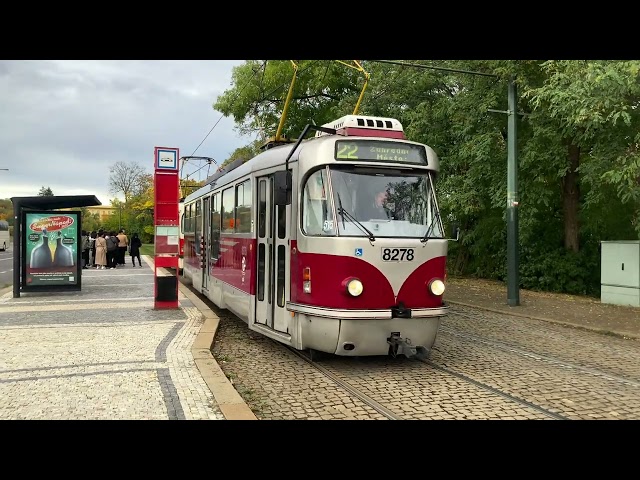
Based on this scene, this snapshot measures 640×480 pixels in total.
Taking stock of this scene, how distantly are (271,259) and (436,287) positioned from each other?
2418mm

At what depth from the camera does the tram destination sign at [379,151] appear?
7277 millimetres

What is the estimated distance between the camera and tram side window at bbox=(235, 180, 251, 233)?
930cm

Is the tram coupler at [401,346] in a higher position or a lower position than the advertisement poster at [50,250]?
lower

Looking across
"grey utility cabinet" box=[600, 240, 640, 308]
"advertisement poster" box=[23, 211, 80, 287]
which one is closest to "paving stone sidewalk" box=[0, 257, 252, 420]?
"advertisement poster" box=[23, 211, 80, 287]

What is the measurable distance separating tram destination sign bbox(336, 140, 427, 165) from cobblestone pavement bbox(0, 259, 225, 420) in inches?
129

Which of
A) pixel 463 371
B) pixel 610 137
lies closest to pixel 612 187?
pixel 610 137

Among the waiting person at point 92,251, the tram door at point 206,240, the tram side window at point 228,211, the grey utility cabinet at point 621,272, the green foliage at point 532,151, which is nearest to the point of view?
the tram side window at point 228,211

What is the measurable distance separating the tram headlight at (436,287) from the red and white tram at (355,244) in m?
0.01

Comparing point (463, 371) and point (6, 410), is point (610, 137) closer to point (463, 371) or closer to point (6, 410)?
point (463, 371)

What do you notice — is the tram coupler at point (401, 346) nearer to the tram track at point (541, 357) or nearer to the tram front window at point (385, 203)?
the tram front window at point (385, 203)

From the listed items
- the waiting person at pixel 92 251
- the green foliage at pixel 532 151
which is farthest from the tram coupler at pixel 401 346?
the waiting person at pixel 92 251

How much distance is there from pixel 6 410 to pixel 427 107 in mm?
15194

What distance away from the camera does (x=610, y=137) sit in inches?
520

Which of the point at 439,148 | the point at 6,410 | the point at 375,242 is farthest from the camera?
the point at 439,148
